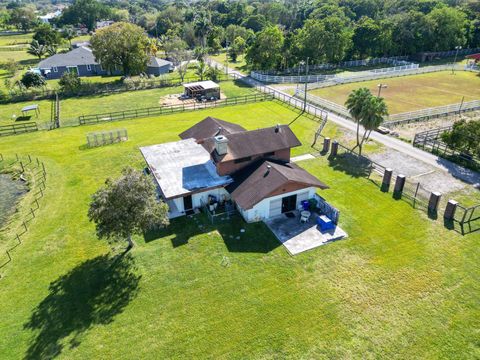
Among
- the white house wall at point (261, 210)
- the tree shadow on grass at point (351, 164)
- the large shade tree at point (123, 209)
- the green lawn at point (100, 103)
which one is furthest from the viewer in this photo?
the green lawn at point (100, 103)

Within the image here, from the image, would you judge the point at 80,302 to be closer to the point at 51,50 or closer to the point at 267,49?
the point at 267,49

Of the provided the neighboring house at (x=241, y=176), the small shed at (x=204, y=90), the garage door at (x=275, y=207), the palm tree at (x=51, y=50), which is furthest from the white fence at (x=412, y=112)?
the palm tree at (x=51, y=50)

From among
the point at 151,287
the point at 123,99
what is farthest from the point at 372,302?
the point at 123,99

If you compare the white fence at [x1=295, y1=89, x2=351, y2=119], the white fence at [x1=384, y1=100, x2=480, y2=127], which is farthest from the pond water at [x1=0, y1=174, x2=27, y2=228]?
the white fence at [x1=384, y1=100, x2=480, y2=127]

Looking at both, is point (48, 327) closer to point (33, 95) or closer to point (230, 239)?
point (230, 239)

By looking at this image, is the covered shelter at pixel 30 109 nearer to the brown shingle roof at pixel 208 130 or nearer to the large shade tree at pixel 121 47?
the large shade tree at pixel 121 47

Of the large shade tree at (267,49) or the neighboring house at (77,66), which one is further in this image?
the neighboring house at (77,66)

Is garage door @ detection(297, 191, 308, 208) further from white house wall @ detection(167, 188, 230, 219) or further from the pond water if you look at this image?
the pond water

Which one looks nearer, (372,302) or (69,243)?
(372,302)
